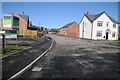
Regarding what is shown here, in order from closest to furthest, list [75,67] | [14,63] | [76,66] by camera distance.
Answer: [75,67]
[76,66]
[14,63]

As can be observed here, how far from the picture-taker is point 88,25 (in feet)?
203

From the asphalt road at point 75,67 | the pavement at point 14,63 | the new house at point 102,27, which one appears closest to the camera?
the asphalt road at point 75,67

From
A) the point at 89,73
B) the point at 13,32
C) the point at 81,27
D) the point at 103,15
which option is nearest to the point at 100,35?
the point at 103,15

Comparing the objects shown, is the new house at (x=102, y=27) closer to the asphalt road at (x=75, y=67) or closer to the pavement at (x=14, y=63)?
the asphalt road at (x=75, y=67)

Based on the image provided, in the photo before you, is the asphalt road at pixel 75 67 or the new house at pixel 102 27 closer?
the asphalt road at pixel 75 67

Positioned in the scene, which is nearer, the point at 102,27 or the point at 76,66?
the point at 76,66

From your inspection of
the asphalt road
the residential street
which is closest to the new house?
the residential street

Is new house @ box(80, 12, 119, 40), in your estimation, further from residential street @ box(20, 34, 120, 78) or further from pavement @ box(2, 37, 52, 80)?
pavement @ box(2, 37, 52, 80)

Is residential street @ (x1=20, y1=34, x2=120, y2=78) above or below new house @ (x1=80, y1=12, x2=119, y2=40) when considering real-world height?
below

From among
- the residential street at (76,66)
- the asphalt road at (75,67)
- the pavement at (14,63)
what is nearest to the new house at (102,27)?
the residential street at (76,66)

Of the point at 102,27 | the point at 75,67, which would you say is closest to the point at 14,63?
the point at 75,67

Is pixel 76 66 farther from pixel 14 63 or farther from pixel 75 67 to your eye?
pixel 14 63

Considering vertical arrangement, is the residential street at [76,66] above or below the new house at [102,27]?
below

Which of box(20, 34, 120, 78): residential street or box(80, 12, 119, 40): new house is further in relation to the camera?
box(80, 12, 119, 40): new house
